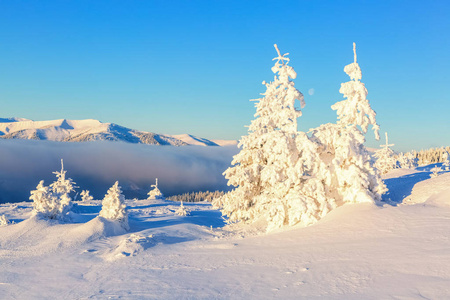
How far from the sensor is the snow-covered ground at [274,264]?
709 centimetres

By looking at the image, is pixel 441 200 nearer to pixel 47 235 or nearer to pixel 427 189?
pixel 427 189

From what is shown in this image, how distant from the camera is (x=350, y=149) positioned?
15.8 meters

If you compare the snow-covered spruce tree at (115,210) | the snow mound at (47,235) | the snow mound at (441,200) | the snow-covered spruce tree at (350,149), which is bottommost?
the snow mound at (47,235)

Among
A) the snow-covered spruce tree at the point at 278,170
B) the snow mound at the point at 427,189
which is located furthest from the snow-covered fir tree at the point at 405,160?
the snow-covered spruce tree at the point at 278,170

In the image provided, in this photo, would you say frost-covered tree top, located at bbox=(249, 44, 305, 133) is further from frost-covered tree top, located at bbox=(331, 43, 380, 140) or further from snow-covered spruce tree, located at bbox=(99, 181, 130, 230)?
snow-covered spruce tree, located at bbox=(99, 181, 130, 230)

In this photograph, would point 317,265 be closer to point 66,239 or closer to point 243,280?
point 243,280

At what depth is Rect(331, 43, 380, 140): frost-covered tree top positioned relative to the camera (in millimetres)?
16234

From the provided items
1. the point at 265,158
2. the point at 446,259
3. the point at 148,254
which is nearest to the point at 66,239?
the point at 148,254

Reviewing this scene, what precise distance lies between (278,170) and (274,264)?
29.5 ft

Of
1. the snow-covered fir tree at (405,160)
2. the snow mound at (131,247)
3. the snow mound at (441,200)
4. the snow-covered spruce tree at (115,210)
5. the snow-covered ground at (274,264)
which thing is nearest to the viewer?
the snow-covered ground at (274,264)

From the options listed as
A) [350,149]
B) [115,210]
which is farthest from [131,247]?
[350,149]

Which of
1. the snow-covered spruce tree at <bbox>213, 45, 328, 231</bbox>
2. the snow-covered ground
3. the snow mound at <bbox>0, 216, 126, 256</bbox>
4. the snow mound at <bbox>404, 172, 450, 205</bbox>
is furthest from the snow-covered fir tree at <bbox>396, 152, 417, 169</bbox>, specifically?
the snow mound at <bbox>0, 216, 126, 256</bbox>

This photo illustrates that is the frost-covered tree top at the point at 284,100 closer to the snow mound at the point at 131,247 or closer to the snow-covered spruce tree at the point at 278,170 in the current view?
the snow-covered spruce tree at the point at 278,170

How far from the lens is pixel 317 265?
8656 mm
